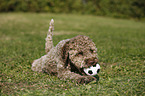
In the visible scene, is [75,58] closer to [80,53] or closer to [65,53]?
[80,53]

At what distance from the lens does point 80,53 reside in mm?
4828

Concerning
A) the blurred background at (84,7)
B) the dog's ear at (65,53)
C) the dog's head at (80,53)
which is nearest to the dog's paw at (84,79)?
the dog's head at (80,53)

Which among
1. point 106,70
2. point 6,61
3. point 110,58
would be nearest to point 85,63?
point 106,70

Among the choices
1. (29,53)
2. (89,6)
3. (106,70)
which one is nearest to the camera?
(106,70)

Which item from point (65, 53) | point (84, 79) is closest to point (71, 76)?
point (84, 79)

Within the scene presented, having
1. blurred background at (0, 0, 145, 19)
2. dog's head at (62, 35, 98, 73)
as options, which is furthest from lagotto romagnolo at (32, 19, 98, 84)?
blurred background at (0, 0, 145, 19)

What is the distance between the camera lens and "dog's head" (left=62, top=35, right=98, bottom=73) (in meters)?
4.67

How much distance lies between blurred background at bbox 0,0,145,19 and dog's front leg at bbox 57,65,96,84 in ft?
76.4

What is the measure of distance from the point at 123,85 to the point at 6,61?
4.65 metres

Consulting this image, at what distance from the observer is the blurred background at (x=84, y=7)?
26.7 metres

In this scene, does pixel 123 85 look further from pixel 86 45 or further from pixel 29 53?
pixel 29 53

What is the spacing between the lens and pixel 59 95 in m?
4.25

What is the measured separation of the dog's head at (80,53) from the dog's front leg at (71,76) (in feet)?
0.66

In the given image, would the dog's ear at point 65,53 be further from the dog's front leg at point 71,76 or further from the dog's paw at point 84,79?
the dog's paw at point 84,79
